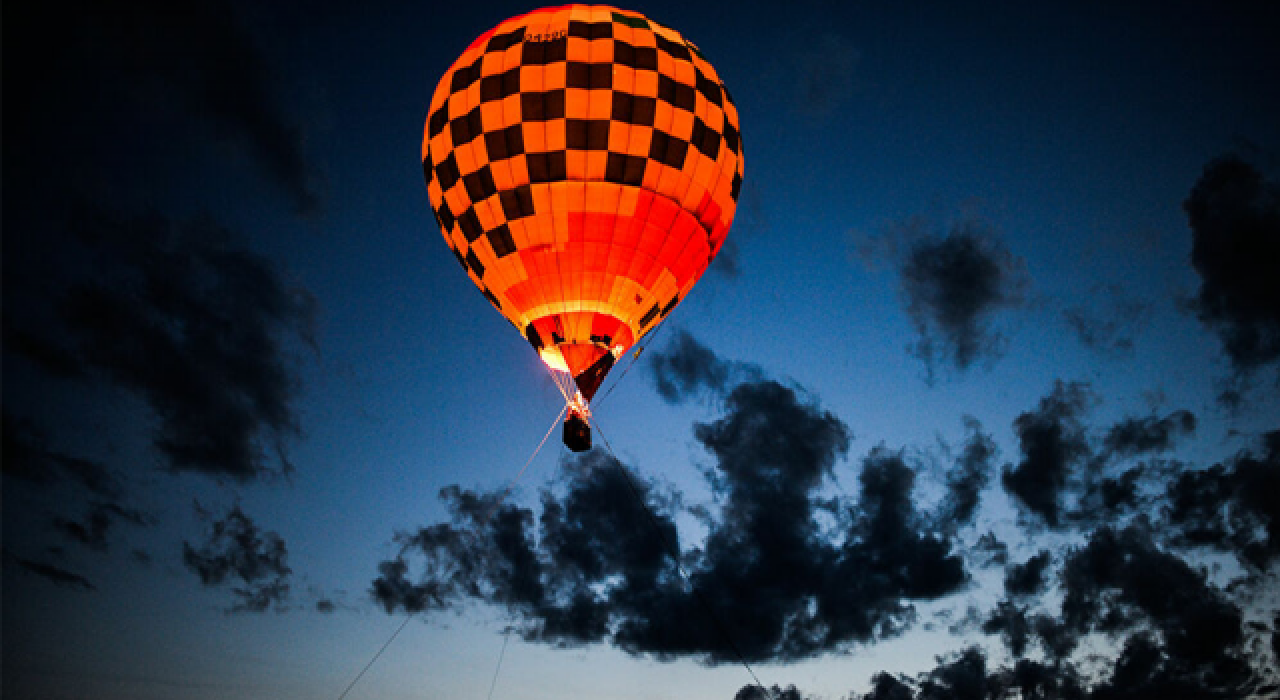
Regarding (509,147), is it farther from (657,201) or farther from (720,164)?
(720,164)

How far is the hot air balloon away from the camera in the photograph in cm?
1217

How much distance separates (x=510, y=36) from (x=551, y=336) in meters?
5.76

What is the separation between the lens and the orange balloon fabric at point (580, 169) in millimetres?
12180

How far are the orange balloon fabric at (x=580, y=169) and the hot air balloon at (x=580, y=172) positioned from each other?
3cm

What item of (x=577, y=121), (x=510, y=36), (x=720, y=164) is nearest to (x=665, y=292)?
(x=720, y=164)

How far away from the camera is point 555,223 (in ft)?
40.4

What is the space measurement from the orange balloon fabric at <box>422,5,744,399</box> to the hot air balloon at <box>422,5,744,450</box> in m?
0.03

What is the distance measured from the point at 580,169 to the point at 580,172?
52 mm

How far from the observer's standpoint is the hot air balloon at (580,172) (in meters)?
12.2

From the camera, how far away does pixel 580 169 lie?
12.1m

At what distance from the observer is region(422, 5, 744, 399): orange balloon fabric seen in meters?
12.2

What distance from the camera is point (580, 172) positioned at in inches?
478

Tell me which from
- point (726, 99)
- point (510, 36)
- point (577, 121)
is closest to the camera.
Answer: point (577, 121)

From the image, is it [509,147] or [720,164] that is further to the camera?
[720,164]
